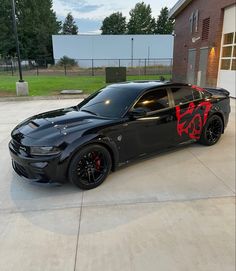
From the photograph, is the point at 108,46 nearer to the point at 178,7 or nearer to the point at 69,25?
the point at 178,7

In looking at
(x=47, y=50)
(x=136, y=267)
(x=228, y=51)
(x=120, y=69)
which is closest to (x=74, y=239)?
(x=136, y=267)

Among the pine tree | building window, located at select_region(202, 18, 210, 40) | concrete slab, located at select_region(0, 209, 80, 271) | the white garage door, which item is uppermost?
the pine tree

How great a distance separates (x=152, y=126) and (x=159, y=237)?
77.6 inches

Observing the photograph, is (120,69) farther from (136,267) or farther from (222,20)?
(136,267)

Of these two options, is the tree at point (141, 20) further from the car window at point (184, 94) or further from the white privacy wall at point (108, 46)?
the car window at point (184, 94)

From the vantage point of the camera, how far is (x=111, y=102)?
4230 mm

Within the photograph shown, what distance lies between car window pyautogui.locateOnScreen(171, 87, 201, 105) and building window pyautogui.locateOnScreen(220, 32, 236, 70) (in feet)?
26.9

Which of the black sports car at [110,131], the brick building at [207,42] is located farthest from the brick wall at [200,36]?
the black sports car at [110,131]

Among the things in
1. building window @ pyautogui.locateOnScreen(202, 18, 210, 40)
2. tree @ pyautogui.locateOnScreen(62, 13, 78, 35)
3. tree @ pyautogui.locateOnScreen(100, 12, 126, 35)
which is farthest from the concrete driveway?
tree @ pyautogui.locateOnScreen(62, 13, 78, 35)

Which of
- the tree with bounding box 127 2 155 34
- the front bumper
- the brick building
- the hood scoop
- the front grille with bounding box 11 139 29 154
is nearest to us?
the front bumper

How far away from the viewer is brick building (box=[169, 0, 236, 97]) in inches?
475

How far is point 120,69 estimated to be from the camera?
18562 mm

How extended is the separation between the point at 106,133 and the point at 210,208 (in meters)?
1.68

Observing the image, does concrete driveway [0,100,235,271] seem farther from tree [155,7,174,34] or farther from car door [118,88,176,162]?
tree [155,7,174,34]
